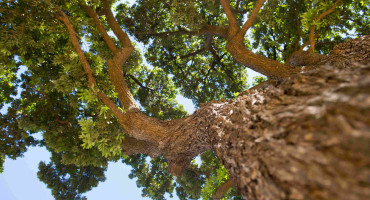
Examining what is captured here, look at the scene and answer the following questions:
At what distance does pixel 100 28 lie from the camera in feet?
22.4

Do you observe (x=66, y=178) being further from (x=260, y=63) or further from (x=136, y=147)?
(x=260, y=63)

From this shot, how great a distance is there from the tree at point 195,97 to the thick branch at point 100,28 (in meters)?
0.05

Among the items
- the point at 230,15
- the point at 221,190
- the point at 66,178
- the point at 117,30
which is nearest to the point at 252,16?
the point at 230,15

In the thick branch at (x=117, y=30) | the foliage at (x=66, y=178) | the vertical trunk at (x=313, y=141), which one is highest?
the thick branch at (x=117, y=30)

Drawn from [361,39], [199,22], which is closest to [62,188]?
[199,22]

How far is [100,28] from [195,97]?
19.8ft

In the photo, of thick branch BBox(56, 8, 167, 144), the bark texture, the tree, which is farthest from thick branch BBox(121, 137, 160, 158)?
the bark texture

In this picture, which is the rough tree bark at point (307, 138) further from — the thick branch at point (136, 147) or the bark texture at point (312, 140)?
the thick branch at point (136, 147)

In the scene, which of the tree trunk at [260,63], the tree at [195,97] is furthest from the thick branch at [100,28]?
the tree trunk at [260,63]

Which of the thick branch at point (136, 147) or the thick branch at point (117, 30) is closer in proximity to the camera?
the thick branch at point (136, 147)

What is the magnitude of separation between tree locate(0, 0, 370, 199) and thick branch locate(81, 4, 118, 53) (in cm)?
A: 5

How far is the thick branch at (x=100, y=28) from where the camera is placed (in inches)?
261

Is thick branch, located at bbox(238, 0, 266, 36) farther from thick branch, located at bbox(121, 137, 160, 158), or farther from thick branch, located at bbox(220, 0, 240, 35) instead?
thick branch, located at bbox(121, 137, 160, 158)

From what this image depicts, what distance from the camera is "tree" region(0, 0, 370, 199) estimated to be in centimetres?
115
